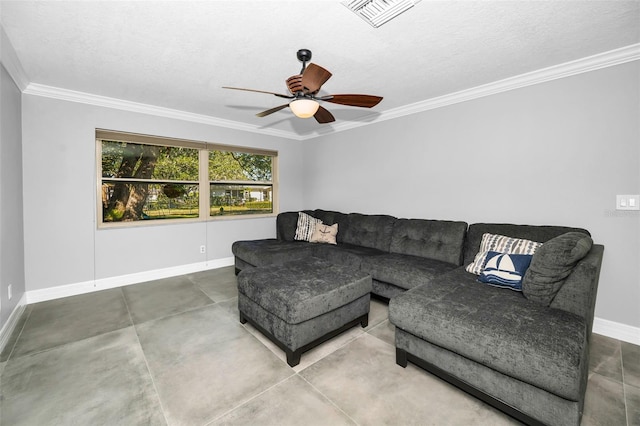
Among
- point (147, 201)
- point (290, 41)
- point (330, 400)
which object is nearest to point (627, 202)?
point (330, 400)

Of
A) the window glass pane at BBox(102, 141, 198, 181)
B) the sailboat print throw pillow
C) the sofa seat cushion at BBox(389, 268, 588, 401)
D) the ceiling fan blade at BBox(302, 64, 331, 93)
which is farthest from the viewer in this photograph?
the window glass pane at BBox(102, 141, 198, 181)

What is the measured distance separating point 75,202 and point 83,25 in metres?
2.24

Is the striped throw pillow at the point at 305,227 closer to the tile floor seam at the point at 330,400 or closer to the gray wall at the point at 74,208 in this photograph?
the gray wall at the point at 74,208

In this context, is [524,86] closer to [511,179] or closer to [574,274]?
[511,179]

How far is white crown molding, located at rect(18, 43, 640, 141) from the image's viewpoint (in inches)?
94.0

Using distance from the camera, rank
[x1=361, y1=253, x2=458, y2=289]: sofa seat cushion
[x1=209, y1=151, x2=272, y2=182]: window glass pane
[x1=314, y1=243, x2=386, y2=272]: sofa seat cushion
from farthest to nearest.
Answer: [x1=209, y1=151, x2=272, y2=182]: window glass pane < [x1=314, y1=243, x2=386, y2=272]: sofa seat cushion < [x1=361, y1=253, x2=458, y2=289]: sofa seat cushion

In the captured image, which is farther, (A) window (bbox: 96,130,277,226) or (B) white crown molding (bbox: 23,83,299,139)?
(A) window (bbox: 96,130,277,226)

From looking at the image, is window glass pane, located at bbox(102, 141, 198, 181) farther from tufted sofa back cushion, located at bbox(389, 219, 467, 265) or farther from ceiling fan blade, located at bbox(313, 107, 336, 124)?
tufted sofa back cushion, located at bbox(389, 219, 467, 265)

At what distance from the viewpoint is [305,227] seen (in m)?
4.48

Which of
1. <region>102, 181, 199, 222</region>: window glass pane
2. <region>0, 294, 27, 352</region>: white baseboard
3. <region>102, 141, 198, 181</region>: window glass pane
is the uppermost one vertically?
<region>102, 141, 198, 181</region>: window glass pane

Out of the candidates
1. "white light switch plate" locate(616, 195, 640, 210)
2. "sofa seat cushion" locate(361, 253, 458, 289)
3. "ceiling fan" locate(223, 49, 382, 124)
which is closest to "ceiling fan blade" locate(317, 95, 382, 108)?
"ceiling fan" locate(223, 49, 382, 124)

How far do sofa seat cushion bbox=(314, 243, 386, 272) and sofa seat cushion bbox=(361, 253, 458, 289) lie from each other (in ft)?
0.40

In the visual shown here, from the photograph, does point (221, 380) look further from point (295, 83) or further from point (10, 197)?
point (10, 197)

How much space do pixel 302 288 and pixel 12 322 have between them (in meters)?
2.81
